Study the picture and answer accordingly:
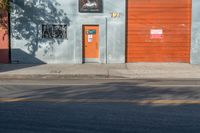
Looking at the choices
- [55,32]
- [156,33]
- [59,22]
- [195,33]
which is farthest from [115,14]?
[195,33]

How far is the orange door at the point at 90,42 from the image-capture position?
80.1ft

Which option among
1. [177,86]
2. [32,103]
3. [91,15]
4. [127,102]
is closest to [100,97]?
[127,102]

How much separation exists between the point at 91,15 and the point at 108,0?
→ 1.22 metres

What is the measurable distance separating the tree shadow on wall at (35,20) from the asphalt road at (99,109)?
10.1 m

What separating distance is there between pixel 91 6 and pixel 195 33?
5801mm

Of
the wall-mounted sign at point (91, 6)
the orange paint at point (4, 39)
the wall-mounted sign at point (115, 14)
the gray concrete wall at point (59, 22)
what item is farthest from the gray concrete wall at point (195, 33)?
the orange paint at point (4, 39)

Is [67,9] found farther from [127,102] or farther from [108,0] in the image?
[127,102]

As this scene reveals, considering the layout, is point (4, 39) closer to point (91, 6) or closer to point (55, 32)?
point (55, 32)

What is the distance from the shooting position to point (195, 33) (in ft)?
79.8

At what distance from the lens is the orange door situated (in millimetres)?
24422

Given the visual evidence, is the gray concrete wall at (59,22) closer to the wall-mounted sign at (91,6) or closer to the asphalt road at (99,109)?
the wall-mounted sign at (91,6)

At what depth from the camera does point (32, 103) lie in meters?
10.9

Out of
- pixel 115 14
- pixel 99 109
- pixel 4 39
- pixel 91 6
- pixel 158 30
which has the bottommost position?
pixel 99 109

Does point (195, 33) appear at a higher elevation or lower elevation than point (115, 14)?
lower
